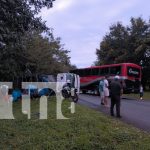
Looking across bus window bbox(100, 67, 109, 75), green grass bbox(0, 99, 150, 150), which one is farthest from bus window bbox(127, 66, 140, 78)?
green grass bbox(0, 99, 150, 150)

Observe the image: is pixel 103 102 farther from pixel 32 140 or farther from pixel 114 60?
pixel 114 60

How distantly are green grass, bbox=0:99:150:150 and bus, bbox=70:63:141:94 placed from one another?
26.6 meters

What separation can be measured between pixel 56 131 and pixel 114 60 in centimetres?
5780

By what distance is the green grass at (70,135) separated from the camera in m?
12.1

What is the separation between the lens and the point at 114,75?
45.9 metres

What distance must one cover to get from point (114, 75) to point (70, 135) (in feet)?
107

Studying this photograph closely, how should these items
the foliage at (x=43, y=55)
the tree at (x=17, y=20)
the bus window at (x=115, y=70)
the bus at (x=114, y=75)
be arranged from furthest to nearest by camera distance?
1. the bus window at (x=115, y=70)
2. the bus at (x=114, y=75)
3. the foliage at (x=43, y=55)
4. the tree at (x=17, y=20)

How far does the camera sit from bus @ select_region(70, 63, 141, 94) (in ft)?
150

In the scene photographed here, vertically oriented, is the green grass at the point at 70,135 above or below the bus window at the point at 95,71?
below

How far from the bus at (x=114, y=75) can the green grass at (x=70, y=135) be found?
2665cm

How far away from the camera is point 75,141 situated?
12492mm

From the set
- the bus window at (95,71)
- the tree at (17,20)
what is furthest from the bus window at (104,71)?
the tree at (17,20)

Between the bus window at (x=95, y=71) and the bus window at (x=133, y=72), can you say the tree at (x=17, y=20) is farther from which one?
the bus window at (x=95, y=71)

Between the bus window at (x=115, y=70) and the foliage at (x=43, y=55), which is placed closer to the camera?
the foliage at (x=43, y=55)
